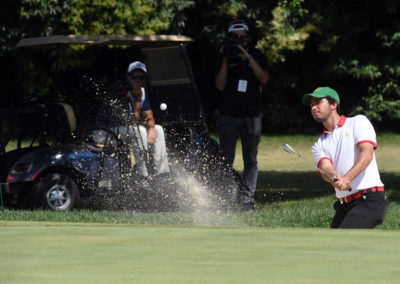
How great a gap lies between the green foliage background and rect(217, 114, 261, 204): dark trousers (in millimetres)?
10180

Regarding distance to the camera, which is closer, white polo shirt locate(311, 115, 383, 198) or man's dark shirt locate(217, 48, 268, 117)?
white polo shirt locate(311, 115, 383, 198)

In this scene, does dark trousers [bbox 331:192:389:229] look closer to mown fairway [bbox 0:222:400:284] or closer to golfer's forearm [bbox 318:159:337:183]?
golfer's forearm [bbox 318:159:337:183]

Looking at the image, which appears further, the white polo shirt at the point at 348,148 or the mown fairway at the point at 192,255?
the white polo shirt at the point at 348,148

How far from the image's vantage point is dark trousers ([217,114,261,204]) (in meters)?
9.59

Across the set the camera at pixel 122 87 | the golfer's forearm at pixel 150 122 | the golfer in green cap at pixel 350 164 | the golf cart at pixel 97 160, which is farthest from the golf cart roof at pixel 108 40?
the golfer in green cap at pixel 350 164

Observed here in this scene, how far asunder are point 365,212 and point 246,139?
11.6ft

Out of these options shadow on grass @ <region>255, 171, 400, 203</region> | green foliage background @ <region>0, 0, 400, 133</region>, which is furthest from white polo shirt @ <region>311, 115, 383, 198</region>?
green foliage background @ <region>0, 0, 400, 133</region>

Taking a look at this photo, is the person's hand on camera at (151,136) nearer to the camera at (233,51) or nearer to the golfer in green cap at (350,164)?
the camera at (233,51)

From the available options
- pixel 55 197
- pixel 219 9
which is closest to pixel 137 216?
pixel 55 197

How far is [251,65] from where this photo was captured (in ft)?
31.2

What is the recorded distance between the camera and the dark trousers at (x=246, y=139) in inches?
377

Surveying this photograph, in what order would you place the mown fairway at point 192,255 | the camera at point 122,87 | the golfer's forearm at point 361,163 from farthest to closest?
the camera at point 122,87 → the golfer's forearm at point 361,163 → the mown fairway at point 192,255

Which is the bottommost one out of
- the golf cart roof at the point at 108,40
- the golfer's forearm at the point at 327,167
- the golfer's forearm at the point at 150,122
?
the golfer's forearm at the point at 150,122

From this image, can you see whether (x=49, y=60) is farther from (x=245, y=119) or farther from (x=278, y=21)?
(x=245, y=119)
